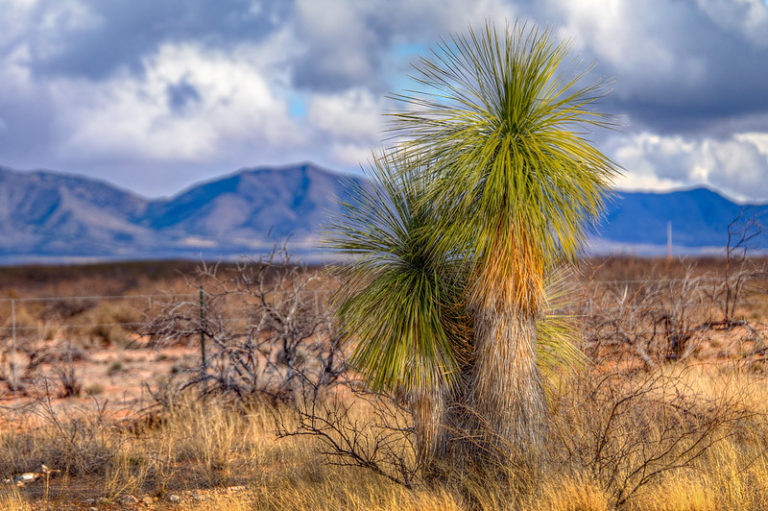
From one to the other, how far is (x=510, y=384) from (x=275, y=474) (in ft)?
8.41

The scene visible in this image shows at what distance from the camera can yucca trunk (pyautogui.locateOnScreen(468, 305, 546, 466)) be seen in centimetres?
543

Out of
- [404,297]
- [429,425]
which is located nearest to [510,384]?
[429,425]

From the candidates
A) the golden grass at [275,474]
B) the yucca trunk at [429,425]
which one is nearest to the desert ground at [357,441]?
the golden grass at [275,474]

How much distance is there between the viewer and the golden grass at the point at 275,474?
5312 millimetres

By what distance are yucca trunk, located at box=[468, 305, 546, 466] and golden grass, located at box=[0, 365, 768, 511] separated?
0.27 m

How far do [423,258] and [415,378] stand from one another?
968 millimetres

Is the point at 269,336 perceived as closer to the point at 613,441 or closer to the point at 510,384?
the point at 510,384

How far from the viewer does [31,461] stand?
7742 millimetres

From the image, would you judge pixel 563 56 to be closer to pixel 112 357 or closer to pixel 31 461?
pixel 31 461

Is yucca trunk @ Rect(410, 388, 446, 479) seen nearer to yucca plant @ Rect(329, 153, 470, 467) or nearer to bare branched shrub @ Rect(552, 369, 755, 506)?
yucca plant @ Rect(329, 153, 470, 467)

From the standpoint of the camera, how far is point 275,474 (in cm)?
672

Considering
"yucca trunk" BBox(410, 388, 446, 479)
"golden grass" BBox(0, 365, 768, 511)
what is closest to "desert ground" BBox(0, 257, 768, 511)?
"golden grass" BBox(0, 365, 768, 511)

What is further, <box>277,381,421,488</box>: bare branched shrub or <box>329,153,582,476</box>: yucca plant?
<box>277,381,421,488</box>: bare branched shrub

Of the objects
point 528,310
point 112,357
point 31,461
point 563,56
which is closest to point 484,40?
point 563,56
